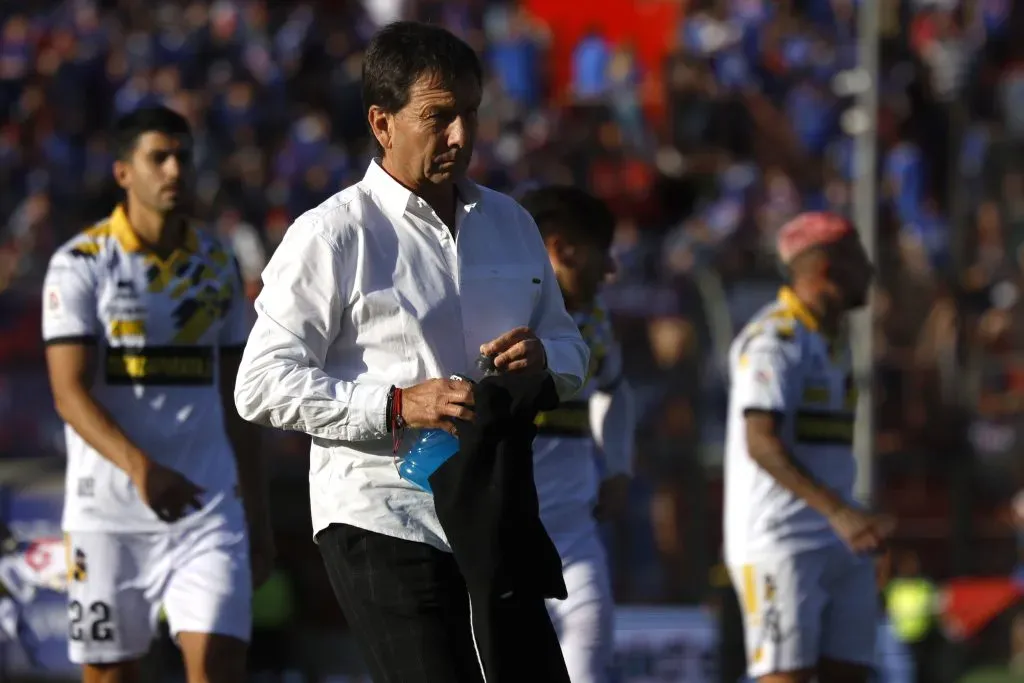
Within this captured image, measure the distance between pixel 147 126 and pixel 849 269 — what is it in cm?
294

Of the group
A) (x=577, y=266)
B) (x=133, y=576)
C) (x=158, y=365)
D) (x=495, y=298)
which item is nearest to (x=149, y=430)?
(x=158, y=365)

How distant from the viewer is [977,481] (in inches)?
503

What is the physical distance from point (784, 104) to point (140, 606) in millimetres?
13362

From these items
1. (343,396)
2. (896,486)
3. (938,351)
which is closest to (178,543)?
(343,396)

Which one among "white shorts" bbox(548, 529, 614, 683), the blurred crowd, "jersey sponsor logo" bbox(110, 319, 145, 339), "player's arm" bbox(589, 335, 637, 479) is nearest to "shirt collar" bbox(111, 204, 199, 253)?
"jersey sponsor logo" bbox(110, 319, 145, 339)

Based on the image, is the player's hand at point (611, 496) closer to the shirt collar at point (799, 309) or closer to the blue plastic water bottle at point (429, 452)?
the shirt collar at point (799, 309)

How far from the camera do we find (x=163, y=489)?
5.99m

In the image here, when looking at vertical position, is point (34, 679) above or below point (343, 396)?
below

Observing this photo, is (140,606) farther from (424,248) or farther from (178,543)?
(424,248)

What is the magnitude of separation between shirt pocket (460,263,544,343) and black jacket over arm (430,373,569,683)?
0.21m

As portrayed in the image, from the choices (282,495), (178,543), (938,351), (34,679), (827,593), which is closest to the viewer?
(178,543)

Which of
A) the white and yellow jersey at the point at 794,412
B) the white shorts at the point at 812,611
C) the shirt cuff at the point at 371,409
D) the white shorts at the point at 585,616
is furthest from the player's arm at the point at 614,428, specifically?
the shirt cuff at the point at 371,409

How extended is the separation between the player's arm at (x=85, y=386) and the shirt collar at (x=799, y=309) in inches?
106

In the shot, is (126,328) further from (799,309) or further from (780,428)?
(799,309)
